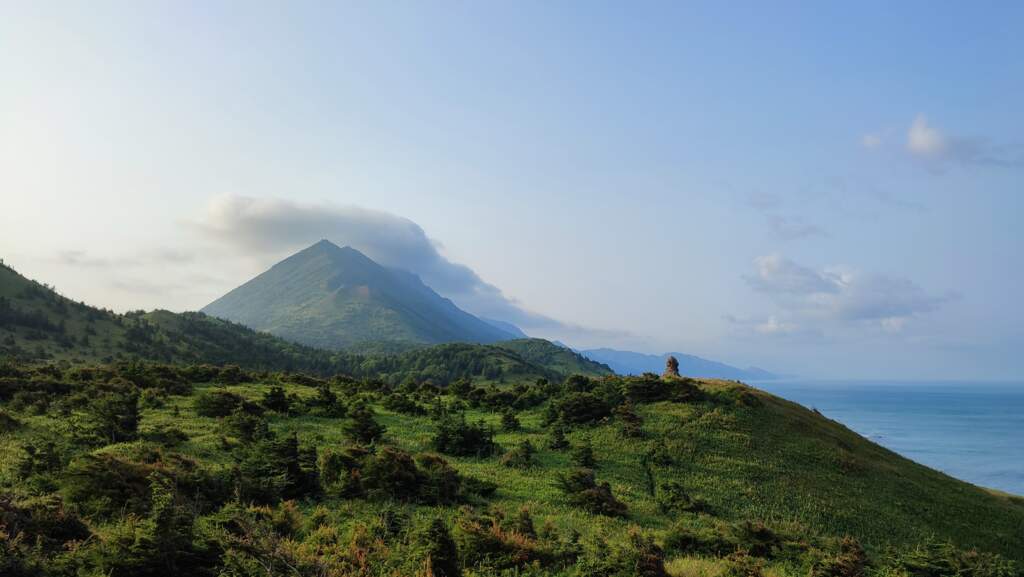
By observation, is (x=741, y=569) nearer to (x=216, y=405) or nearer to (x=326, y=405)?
(x=216, y=405)

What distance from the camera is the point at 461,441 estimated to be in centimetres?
3272

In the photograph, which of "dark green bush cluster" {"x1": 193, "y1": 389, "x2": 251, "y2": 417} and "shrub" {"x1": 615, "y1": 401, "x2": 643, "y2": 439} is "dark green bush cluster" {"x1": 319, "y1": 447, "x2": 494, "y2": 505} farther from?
"shrub" {"x1": 615, "y1": 401, "x2": 643, "y2": 439}

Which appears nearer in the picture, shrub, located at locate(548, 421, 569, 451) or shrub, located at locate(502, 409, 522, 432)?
shrub, located at locate(548, 421, 569, 451)

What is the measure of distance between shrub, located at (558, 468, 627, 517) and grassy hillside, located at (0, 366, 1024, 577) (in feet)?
0.29

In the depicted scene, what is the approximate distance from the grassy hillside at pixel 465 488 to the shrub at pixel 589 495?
0.29 ft

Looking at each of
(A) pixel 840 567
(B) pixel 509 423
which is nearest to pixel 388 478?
(A) pixel 840 567

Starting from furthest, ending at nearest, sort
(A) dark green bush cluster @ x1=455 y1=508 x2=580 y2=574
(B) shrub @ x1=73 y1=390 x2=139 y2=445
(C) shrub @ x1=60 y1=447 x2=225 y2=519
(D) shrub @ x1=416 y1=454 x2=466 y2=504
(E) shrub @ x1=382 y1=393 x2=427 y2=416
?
(E) shrub @ x1=382 y1=393 x2=427 y2=416 < (B) shrub @ x1=73 y1=390 x2=139 y2=445 < (D) shrub @ x1=416 y1=454 x2=466 y2=504 < (C) shrub @ x1=60 y1=447 x2=225 y2=519 < (A) dark green bush cluster @ x1=455 y1=508 x2=580 y2=574

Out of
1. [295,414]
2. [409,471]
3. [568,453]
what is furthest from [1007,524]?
[295,414]

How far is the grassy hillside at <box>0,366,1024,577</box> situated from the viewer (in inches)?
535

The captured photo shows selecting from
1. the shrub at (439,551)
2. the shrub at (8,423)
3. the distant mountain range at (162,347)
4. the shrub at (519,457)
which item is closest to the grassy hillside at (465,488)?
the shrub at (439,551)

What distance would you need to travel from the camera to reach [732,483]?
3172cm

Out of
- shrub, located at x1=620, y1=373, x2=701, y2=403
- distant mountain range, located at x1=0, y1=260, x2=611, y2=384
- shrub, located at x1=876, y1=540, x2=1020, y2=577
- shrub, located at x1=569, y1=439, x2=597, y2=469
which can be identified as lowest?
distant mountain range, located at x1=0, y1=260, x2=611, y2=384

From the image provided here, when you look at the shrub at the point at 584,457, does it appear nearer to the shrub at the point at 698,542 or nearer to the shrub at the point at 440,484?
the shrub at the point at 440,484

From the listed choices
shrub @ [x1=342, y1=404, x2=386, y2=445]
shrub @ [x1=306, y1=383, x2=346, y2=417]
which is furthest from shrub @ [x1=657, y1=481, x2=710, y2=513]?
shrub @ [x1=306, y1=383, x2=346, y2=417]
